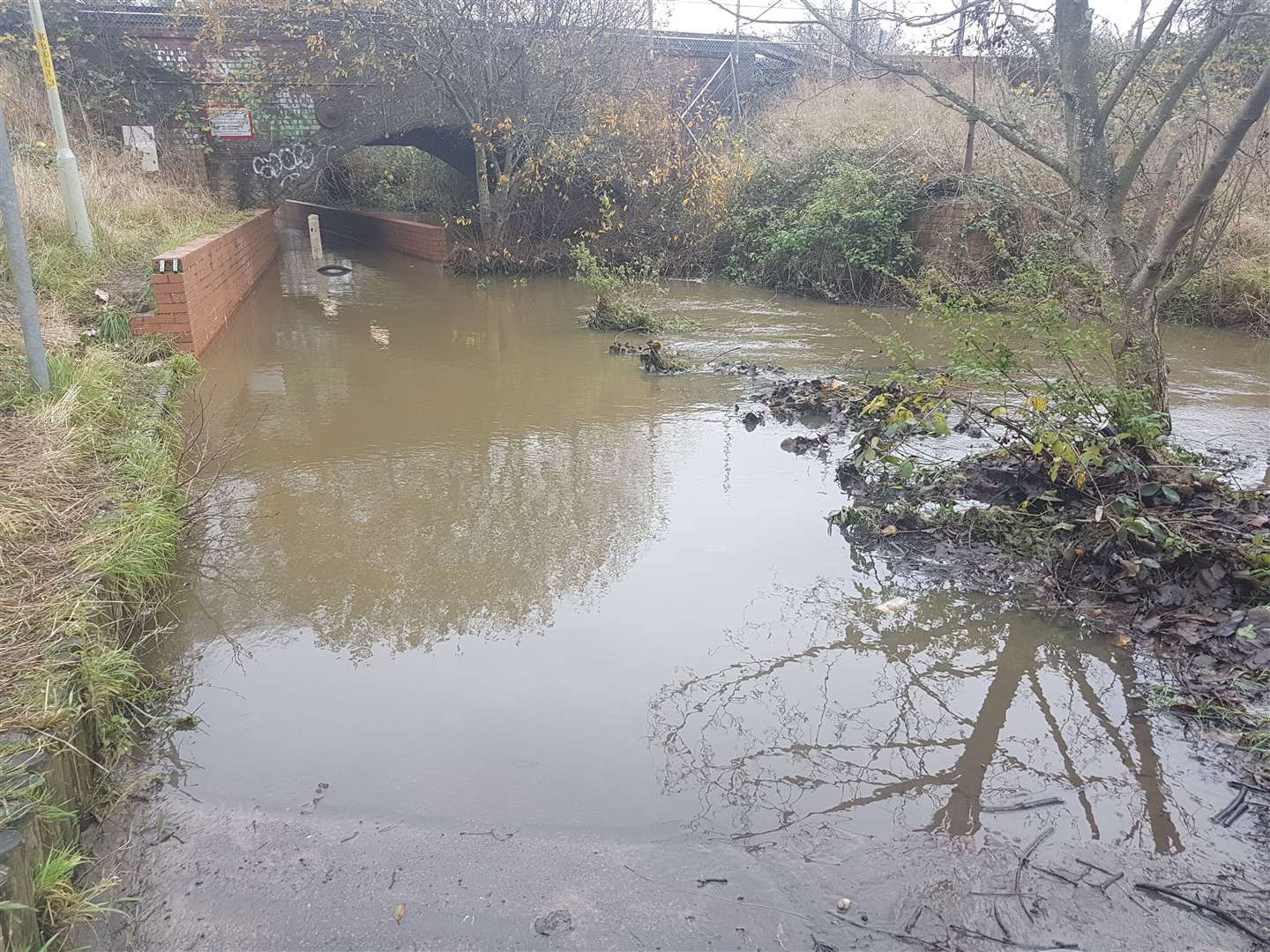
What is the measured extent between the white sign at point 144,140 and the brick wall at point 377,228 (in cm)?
543

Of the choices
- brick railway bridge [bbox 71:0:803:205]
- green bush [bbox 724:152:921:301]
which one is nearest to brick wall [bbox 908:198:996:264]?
green bush [bbox 724:152:921:301]

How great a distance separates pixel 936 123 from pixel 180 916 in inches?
726

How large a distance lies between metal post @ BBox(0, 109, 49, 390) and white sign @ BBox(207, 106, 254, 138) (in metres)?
13.6

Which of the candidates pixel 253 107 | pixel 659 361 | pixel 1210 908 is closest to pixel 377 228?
pixel 253 107

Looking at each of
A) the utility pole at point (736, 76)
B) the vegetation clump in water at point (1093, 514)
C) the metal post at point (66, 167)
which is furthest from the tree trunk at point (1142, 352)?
the utility pole at point (736, 76)

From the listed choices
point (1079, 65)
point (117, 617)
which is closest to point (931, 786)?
point (117, 617)

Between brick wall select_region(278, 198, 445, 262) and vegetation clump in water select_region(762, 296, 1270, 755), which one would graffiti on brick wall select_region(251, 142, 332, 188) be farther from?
vegetation clump in water select_region(762, 296, 1270, 755)

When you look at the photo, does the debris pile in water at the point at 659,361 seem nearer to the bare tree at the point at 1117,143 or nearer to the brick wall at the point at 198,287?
the bare tree at the point at 1117,143

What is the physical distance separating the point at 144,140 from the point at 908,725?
60.4 ft

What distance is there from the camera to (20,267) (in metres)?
4.95

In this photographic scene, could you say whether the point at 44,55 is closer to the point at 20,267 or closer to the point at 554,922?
the point at 20,267

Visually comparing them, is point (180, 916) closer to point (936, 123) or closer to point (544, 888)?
point (544, 888)

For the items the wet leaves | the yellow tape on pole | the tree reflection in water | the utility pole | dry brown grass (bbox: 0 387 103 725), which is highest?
the utility pole

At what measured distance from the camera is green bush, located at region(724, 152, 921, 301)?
14.2 m
